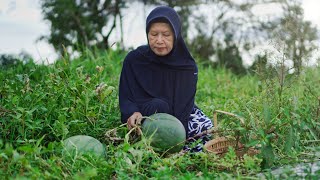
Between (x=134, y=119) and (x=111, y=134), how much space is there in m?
0.22

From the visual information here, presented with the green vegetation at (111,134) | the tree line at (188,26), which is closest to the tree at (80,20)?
the tree line at (188,26)

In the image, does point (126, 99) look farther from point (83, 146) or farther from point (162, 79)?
point (83, 146)

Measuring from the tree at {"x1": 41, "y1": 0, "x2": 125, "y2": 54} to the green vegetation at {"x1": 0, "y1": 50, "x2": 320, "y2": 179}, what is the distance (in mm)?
4901

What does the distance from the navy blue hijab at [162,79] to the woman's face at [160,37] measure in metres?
0.13

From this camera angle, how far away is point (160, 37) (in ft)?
13.5

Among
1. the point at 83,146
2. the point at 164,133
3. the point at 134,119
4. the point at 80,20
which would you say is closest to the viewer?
the point at 83,146

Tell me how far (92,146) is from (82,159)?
35 cm

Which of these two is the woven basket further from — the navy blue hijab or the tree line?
the tree line

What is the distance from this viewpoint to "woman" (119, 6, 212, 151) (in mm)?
4203

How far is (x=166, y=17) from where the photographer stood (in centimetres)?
411

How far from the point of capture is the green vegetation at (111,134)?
9.79ft

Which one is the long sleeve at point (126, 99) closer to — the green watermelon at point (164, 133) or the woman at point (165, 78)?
the woman at point (165, 78)

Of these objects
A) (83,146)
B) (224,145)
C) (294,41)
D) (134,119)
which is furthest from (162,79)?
(294,41)

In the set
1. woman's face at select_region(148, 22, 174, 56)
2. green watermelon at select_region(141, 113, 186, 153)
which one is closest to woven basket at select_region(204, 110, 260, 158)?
green watermelon at select_region(141, 113, 186, 153)
